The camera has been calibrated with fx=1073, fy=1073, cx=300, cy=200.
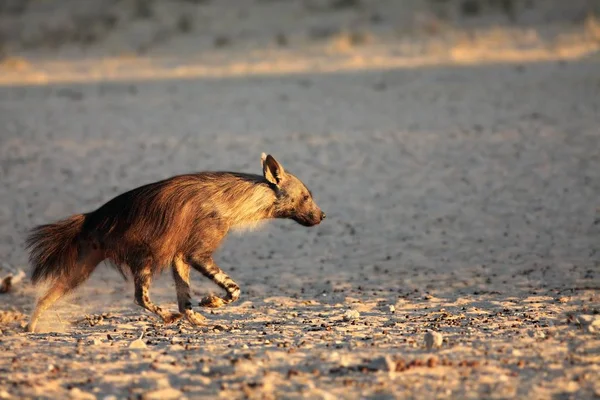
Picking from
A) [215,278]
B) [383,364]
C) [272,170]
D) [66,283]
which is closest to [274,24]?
[272,170]

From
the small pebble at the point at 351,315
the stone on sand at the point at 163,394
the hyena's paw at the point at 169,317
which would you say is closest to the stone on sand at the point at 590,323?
the small pebble at the point at 351,315

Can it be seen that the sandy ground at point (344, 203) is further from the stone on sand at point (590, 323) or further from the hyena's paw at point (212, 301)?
the hyena's paw at point (212, 301)

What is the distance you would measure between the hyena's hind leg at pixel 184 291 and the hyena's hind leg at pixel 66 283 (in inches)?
19.6

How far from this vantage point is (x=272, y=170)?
7375 mm

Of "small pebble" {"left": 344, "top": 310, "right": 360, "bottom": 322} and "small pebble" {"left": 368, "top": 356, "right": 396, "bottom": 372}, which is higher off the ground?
"small pebble" {"left": 368, "top": 356, "right": 396, "bottom": 372}

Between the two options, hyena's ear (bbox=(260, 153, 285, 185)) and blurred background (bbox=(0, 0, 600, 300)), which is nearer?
hyena's ear (bbox=(260, 153, 285, 185))

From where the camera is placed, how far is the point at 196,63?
17781 millimetres

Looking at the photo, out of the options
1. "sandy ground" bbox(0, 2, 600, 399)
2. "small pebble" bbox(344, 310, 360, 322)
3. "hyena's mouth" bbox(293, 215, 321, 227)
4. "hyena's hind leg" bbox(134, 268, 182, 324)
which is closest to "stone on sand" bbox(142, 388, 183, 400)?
"sandy ground" bbox(0, 2, 600, 399)

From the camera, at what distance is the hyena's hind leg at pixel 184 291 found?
6887 mm

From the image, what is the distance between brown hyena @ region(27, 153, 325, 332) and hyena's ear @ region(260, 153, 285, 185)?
290mm

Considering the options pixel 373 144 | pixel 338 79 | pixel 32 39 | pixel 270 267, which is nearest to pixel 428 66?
pixel 338 79

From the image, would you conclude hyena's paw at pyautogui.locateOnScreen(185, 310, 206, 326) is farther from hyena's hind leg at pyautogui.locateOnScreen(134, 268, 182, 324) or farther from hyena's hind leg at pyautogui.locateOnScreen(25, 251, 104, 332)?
hyena's hind leg at pyautogui.locateOnScreen(25, 251, 104, 332)

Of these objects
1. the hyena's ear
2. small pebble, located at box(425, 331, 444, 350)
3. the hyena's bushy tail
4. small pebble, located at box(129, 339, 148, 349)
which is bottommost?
small pebble, located at box(129, 339, 148, 349)

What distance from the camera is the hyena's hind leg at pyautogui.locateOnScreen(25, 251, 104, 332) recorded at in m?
6.85
